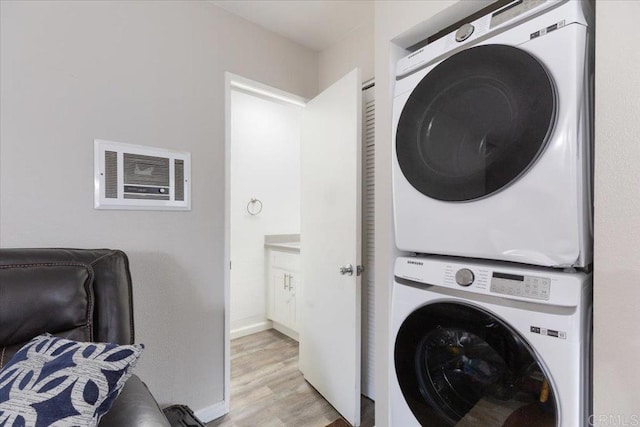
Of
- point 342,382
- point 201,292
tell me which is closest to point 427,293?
point 342,382

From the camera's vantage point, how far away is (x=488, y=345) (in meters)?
0.93

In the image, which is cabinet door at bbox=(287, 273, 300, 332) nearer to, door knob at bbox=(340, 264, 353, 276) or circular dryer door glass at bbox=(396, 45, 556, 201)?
door knob at bbox=(340, 264, 353, 276)

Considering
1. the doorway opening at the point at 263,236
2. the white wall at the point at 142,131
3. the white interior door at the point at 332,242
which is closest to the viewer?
the white wall at the point at 142,131

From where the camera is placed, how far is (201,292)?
1.78 meters

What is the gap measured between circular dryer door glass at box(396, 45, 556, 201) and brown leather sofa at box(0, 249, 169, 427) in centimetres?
114

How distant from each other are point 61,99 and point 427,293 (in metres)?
1.78

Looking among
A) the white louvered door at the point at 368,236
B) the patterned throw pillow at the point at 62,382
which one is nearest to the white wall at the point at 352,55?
the white louvered door at the point at 368,236

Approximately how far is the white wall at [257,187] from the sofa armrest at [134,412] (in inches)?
84.8

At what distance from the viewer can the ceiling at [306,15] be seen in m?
1.83

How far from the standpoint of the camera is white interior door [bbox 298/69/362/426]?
170cm

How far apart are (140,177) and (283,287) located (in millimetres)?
1795

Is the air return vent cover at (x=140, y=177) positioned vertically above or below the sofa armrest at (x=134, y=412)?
above

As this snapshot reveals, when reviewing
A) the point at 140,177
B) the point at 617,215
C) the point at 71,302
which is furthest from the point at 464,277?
the point at 140,177

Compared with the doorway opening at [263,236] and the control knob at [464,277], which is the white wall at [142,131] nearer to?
the doorway opening at [263,236]
